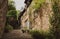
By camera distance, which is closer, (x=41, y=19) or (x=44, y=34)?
(x=44, y=34)

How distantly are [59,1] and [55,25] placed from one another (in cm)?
124

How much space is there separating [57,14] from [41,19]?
13.3ft

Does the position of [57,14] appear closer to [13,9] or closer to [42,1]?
[42,1]

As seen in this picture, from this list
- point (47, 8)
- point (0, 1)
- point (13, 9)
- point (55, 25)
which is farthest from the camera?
point (13, 9)

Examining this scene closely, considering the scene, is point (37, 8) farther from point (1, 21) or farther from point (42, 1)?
point (1, 21)

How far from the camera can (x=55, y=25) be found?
33.1 feet

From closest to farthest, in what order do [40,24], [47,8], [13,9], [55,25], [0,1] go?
[55,25], [0,1], [47,8], [40,24], [13,9]

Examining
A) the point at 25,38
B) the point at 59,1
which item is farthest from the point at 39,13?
the point at 59,1

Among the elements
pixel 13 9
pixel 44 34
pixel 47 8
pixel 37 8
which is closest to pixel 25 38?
pixel 44 34

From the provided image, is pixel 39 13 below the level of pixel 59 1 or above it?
below

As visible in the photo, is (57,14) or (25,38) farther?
(25,38)

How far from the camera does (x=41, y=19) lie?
14.1 meters

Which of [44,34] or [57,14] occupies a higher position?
[57,14]

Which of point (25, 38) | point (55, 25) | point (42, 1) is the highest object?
point (42, 1)
